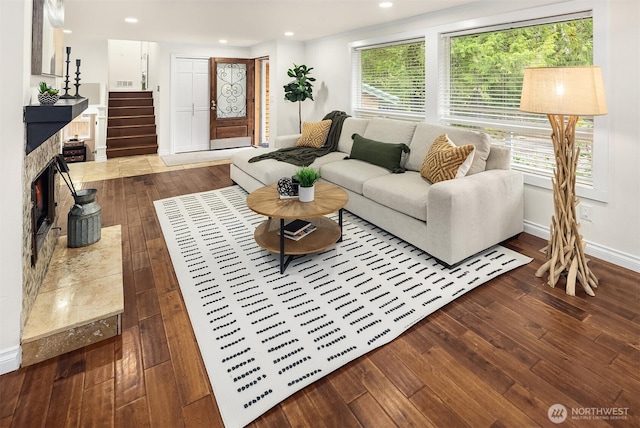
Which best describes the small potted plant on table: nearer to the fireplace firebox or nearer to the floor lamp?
the floor lamp

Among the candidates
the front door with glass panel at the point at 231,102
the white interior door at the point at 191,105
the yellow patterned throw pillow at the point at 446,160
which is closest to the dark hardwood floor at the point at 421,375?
the yellow patterned throw pillow at the point at 446,160

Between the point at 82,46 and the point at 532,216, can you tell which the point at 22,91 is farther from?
the point at 82,46

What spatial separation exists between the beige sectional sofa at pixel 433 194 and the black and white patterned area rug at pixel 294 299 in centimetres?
18

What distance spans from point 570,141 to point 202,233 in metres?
3.07

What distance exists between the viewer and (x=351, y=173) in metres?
3.76

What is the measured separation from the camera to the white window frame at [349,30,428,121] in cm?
438

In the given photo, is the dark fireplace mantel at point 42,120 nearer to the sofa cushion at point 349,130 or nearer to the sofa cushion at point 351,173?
the sofa cushion at point 351,173

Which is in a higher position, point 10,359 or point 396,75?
point 396,75

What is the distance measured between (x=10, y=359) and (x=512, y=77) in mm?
4234

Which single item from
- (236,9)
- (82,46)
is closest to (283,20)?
(236,9)

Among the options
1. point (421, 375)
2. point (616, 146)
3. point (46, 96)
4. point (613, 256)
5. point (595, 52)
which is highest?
point (595, 52)

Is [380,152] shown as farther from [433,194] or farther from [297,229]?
[297,229]

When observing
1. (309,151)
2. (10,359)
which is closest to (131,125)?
(309,151)

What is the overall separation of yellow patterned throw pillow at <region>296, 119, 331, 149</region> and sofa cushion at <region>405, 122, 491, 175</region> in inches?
61.2
